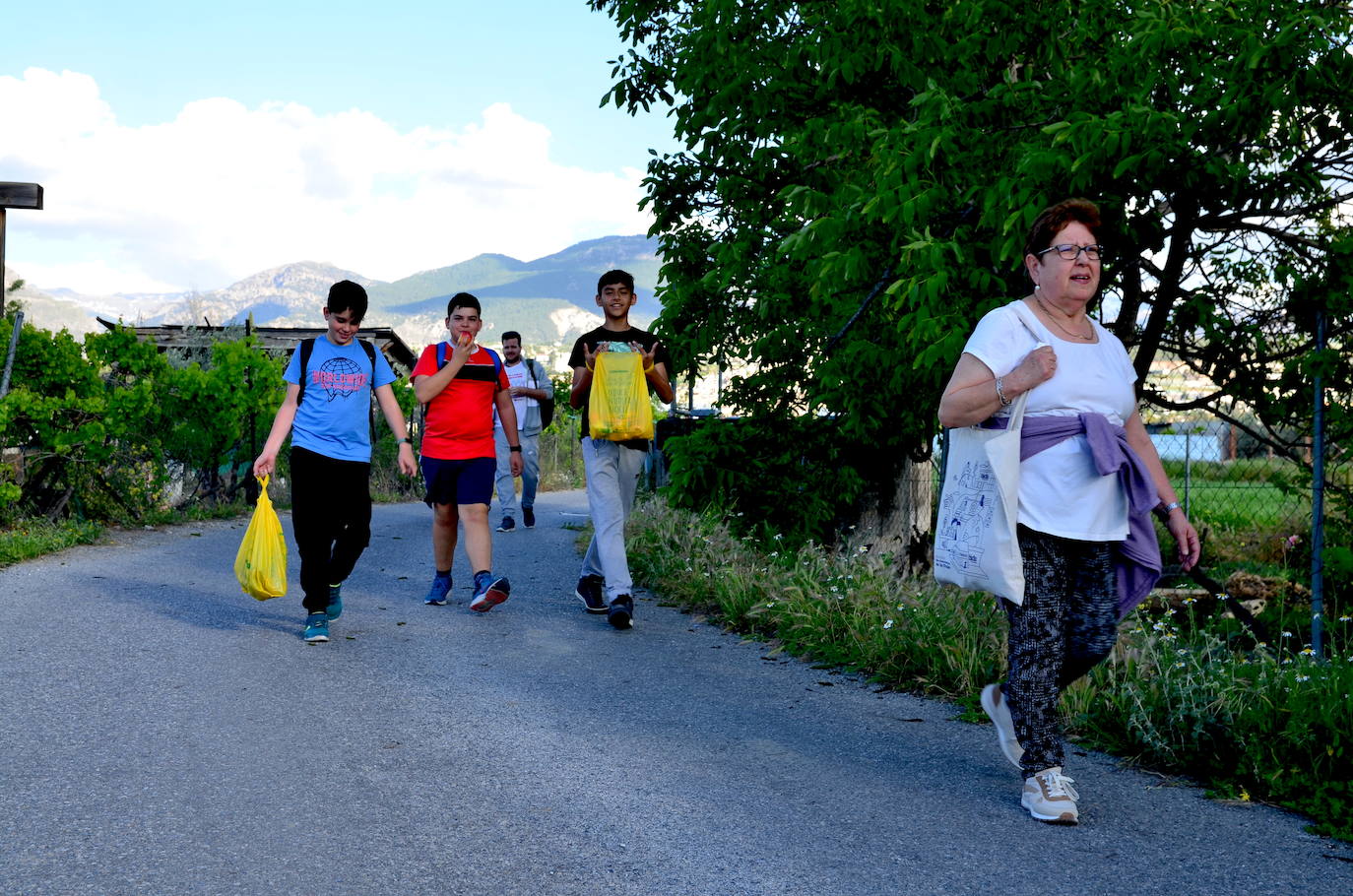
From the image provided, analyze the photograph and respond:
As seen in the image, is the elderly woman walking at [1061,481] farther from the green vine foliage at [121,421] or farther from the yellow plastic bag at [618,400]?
the green vine foliage at [121,421]

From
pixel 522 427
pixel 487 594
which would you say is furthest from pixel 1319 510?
pixel 522 427

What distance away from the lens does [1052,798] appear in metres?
3.89

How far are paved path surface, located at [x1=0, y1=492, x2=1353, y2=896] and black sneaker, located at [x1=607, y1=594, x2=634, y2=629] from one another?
234mm

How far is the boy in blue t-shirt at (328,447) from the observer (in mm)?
7090

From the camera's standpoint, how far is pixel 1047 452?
12.9 feet

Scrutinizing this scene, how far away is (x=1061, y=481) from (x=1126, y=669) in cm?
164

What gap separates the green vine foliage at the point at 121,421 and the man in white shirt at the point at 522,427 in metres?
3.33

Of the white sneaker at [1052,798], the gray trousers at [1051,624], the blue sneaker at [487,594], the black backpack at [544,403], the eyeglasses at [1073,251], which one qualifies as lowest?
the blue sneaker at [487,594]

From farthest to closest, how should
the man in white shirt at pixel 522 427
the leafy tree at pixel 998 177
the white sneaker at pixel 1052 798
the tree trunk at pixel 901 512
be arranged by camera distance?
the man in white shirt at pixel 522 427
the tree trunk at pixel 901 512
the leafy tree at pixel 998 177
the white sneaker at pixel 1052 798

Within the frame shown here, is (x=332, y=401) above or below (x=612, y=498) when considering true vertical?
above

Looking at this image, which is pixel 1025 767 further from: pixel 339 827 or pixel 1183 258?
pixel 1183 258

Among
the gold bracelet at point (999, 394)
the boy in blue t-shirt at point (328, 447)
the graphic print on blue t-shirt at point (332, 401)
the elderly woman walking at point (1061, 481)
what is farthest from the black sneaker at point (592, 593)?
the gold bracelet at point (999, 394)

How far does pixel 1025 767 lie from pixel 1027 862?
534mm

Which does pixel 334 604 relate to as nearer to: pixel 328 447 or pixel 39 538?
pixel 328 447
